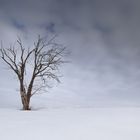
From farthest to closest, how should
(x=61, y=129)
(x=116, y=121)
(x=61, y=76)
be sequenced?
(x=61, y=76), (x=116, y=121), (x=61, y=129)

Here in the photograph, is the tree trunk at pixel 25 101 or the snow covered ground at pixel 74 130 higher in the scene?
the tree trunk at pixel 25 101

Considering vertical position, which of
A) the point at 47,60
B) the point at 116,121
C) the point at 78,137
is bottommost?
the point at 78,137

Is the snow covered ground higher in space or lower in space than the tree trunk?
lower

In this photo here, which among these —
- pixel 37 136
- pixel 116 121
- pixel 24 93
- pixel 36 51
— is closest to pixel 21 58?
pixel 36 51

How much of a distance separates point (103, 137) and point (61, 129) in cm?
117

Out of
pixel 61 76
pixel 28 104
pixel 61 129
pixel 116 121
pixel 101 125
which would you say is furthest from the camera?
pixel 61 76

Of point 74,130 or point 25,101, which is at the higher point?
point 25,101

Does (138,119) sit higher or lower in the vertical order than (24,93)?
lower

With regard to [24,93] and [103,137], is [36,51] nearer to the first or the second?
[24,93]

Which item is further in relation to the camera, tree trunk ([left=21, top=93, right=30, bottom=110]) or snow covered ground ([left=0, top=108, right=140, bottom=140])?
tree trunk ([left=21, top=93, right=30, bottom=110])

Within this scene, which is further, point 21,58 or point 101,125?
point 21,58

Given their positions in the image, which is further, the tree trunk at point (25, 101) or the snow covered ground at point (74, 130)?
the tree trunk at point (25, 101)

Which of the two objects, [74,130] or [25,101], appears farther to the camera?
[25,101]

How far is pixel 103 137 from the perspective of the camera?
5.15 metres
